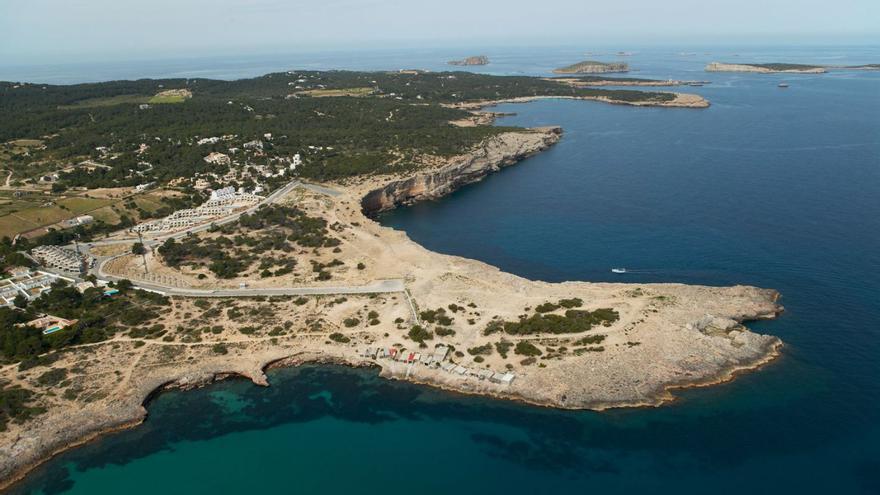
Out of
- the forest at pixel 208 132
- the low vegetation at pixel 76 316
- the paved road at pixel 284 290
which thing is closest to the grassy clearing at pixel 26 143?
the forest at pixel 208 132

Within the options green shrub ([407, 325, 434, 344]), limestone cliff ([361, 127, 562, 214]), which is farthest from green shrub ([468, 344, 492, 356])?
limestone cliff ([361, 127, 562, 214])

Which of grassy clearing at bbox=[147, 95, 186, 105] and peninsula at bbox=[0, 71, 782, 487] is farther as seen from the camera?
grassy clearing at bbox=[147, 95, 186, 105]

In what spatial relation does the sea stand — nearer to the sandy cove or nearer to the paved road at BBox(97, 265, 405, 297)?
the sandy cove

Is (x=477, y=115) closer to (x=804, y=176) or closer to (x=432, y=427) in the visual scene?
(x=804, y=176)

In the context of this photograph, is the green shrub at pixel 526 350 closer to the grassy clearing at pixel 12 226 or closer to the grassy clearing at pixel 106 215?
the grassy clearing at pixel 106 215

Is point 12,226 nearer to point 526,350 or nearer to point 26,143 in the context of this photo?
point 26,143

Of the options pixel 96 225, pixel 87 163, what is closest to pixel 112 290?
pixel 96 225

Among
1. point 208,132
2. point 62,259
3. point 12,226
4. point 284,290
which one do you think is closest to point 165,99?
point 208,132
